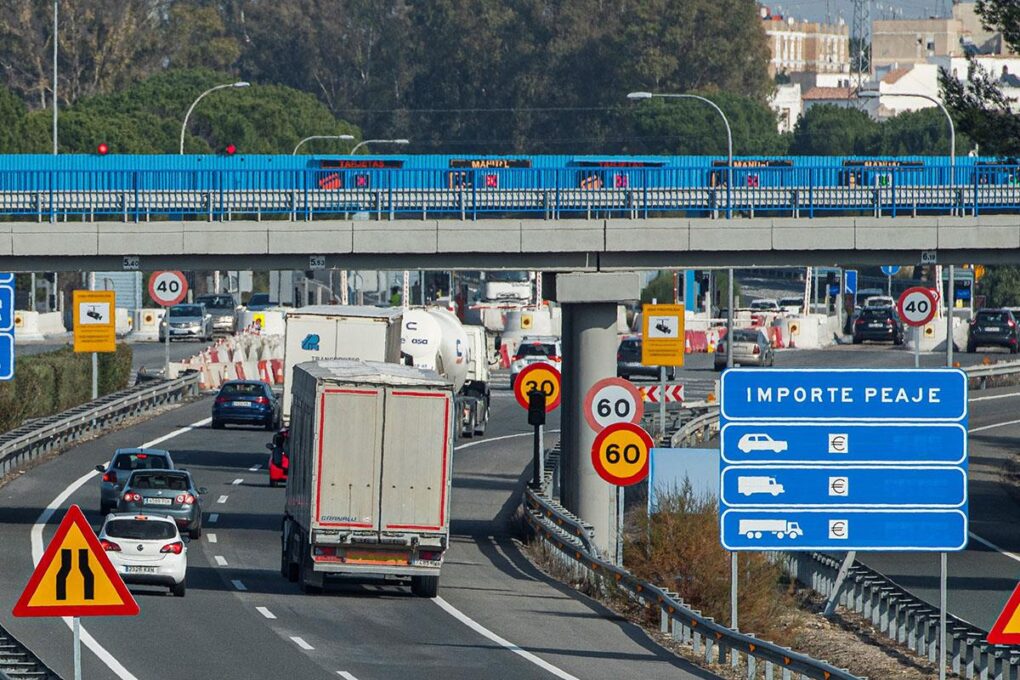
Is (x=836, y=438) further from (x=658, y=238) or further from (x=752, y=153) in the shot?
(x=752, y=153)

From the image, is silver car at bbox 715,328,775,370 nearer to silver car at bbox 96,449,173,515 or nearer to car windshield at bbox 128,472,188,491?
silver car at bbox 96,449,173,515

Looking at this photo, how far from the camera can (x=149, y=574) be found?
2656cm

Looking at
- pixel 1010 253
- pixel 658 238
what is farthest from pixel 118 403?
pixel 1010 253

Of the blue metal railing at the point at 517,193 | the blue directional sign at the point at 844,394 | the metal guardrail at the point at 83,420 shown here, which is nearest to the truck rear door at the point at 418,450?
the blue metal railing at the point at 517,193

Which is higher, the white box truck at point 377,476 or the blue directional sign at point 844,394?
the blue directional sign at point 844,394

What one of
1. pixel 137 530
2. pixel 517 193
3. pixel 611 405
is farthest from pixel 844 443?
pixel 517 193

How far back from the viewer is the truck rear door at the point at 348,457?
26.6 m

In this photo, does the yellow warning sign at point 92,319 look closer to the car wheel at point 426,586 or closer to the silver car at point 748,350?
the car wheel at point 426,586

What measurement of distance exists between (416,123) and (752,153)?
26.7 m

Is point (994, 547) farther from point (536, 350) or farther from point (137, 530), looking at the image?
point (536, 350)

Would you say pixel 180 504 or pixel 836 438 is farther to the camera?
pixel 180 504

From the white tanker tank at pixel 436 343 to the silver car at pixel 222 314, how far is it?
3474 cm

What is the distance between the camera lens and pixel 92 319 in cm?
4909


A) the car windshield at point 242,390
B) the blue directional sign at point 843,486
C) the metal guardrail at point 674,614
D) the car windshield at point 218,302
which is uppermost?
the car windshield at point 218,302
